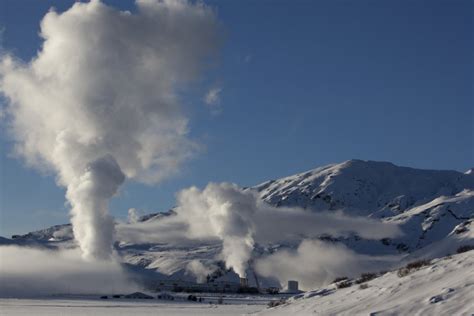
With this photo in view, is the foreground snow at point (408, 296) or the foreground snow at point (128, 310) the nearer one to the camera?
the foreground snow at point (408, 296)

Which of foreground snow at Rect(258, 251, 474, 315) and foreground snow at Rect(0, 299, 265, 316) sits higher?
foreground snow at Rect(0, 299, 265, 316)

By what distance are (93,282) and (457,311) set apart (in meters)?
168

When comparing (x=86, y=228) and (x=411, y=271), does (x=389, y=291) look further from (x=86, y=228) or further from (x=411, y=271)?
(x=86, y=228)

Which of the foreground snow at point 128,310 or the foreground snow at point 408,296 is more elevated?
the foreground snow at point 128,310

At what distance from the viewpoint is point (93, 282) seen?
181250 mm

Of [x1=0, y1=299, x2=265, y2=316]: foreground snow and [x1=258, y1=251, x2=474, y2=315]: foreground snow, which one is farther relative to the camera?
[x1=0, y1=299, x2=265, y2=316]: foreground snow

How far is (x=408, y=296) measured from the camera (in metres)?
26.6

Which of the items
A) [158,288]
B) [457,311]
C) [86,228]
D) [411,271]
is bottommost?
[457,311]

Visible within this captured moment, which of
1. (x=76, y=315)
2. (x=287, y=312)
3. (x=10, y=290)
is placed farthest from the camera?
(x=10, y=290)

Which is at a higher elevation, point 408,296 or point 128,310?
point 128,310

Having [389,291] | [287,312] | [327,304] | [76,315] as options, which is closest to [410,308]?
[389,291]

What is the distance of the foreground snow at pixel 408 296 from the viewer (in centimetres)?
2403

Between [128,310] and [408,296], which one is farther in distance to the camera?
[128,310]

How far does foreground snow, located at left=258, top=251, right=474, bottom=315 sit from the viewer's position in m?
24.0
